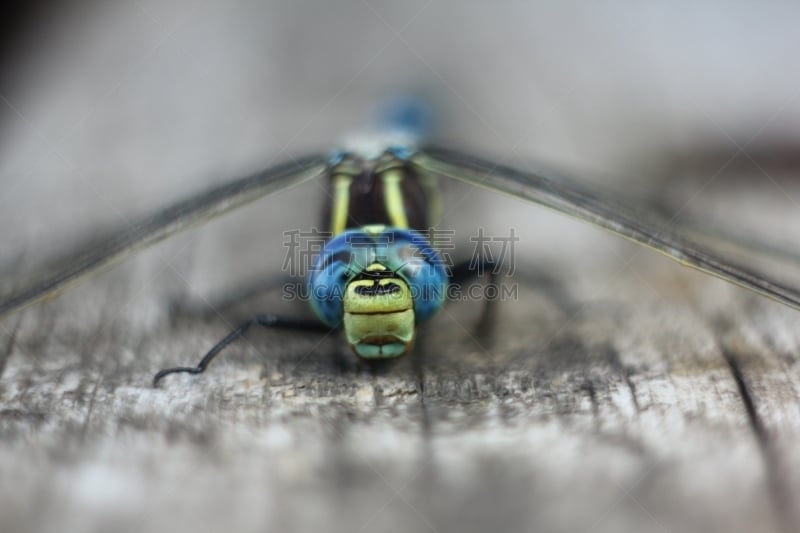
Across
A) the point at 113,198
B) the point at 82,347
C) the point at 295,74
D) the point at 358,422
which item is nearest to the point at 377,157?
the point at 295,74

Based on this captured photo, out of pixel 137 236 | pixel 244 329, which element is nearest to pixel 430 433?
pixel 244 329

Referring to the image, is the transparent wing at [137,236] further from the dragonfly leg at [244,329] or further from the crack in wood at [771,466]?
the crack in wood at [771,466]

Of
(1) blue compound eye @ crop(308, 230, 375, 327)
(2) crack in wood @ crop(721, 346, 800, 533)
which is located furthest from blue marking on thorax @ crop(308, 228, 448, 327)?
(2) crack in wood @ crop(721, 346, 800, 533)

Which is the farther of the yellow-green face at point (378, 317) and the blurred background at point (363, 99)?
the blurred background at point (363, 99)

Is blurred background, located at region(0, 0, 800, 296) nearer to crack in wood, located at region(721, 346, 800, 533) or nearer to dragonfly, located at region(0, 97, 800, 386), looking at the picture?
dragonfly, located at region(0, 97, 800, 386)

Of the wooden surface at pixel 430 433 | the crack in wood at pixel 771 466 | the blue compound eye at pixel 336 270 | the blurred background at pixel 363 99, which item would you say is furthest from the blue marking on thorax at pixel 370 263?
the crack in wood at pixel 771 466

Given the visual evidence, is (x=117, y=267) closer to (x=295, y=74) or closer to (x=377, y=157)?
(x=377, y=157)

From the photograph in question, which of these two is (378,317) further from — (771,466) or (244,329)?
(771,466)
